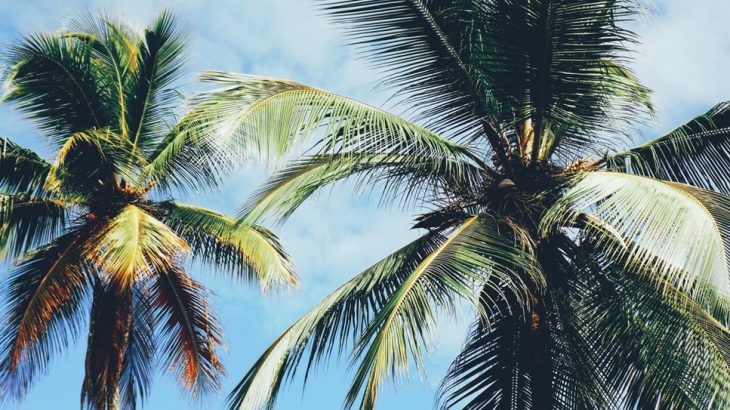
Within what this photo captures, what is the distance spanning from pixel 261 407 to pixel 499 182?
282cm

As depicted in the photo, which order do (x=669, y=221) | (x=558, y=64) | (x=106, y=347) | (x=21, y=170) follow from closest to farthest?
(x=669, y=221) < (x=558, y=64) < (x=106, y=347) < (x=21, y=170)

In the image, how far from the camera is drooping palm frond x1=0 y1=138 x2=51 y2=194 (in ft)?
41.6

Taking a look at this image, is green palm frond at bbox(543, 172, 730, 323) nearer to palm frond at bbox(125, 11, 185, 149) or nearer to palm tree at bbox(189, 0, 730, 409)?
palm tree at bbox(189, 0, 730, 409)

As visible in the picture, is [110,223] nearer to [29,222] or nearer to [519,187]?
[29,222]

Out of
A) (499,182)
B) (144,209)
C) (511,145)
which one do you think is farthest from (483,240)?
(144,209)

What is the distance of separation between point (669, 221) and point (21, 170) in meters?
8.76

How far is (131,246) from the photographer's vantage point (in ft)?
36.3

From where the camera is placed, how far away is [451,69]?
29.3ft

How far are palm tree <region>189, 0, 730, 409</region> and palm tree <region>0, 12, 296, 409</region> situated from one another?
317 cm

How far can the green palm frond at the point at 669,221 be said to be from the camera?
22.3 ft

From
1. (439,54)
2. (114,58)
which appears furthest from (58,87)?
(439,54)

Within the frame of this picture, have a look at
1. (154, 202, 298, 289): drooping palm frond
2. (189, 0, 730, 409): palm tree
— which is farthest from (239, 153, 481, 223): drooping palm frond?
(154, 202, 298, 289): drooping palm frond

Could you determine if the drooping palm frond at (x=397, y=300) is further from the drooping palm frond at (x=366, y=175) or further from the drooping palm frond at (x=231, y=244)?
the drooping palm frond at (x=231, y=244)

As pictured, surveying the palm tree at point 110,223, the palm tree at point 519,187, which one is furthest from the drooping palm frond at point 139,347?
the palm tree at point 519,187
